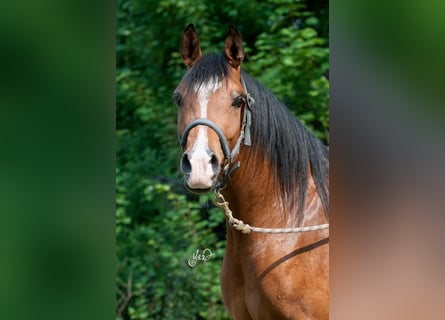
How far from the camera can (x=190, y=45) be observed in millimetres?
2367

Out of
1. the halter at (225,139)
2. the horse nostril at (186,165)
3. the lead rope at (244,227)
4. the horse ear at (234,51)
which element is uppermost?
the horse ear at (234,51)

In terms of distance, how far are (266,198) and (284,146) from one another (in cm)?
18

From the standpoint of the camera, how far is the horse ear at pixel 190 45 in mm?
2363

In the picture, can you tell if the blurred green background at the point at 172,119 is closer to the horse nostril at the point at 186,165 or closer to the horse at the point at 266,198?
the horse at the point at 266,198

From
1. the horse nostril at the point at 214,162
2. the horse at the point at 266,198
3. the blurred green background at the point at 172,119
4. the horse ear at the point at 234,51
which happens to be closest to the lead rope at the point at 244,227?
the horse at the point at 266,198

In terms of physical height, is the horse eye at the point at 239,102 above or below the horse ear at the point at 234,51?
below

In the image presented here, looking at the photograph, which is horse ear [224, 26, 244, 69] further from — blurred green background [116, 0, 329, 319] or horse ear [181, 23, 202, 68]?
blurred green background [116, 0, 329, 319]

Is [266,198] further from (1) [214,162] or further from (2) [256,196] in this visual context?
(1) [214,162]

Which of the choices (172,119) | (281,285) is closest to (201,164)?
(281,285)
